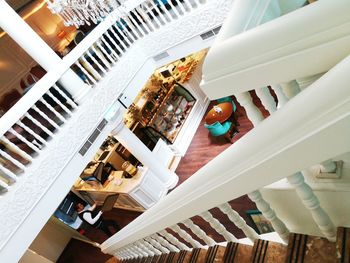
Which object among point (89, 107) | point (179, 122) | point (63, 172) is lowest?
point (179, 122)

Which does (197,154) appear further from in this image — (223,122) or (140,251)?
(140,251)

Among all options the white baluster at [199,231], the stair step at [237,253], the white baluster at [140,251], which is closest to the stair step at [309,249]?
the stair step at [237,253]

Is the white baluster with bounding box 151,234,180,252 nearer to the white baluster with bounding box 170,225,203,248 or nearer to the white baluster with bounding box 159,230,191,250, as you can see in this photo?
the white baluster with bounding box 159,230,191,250

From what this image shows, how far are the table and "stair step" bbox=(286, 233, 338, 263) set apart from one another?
5.87 m

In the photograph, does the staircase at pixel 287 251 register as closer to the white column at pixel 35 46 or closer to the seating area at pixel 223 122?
the white column at pixel 35 46

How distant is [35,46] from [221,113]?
422 cm

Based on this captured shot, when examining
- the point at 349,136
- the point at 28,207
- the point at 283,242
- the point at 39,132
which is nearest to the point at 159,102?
the point at 39,132

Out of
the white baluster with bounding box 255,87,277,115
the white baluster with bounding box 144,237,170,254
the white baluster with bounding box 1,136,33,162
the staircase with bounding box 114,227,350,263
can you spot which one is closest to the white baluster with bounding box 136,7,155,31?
the white baluster with bounding box 1,136,33,162

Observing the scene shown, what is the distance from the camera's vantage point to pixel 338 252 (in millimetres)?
1034

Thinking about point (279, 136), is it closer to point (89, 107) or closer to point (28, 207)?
point (28, 207)

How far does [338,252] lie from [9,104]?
875 centimetres

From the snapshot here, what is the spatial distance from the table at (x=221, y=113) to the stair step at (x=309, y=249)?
19.3 ft

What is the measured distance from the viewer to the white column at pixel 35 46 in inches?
181

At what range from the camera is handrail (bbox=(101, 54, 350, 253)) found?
0.60m
